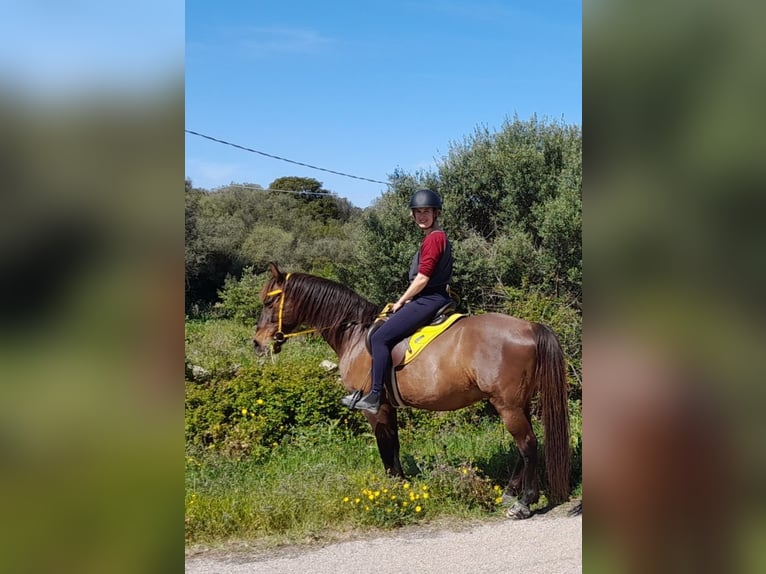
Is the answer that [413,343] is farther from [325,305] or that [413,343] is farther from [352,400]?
[325,305]

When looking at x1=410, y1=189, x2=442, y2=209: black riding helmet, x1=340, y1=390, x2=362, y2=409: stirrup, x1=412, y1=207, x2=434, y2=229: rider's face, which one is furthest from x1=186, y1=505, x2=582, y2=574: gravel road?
x1=410, y1=189, x2=442, y2=209: black riding helmet

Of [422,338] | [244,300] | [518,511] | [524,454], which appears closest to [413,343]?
[422,338]

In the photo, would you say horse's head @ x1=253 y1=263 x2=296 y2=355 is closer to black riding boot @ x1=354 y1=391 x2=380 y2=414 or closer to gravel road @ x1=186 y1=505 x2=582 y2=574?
black riding boot @ x1=354 y1=391 x2=380 y2=414

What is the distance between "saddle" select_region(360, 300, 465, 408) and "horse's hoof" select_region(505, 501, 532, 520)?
1.21 meters

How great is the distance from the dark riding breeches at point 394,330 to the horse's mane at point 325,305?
491 millimetres

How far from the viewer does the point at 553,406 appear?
4805 millimetres

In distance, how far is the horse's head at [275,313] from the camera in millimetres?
5504

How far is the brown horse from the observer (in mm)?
4820
